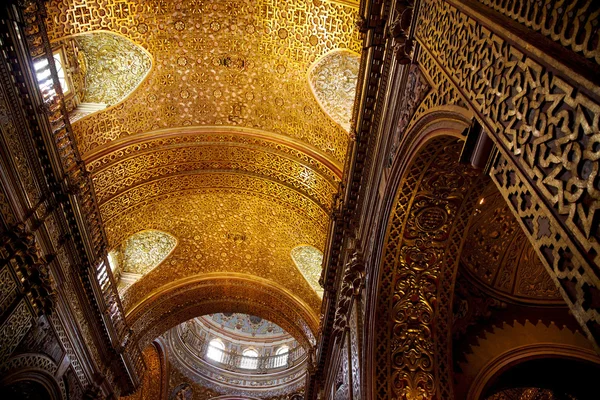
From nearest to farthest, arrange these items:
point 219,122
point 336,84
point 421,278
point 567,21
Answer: point 567,21
point 421,278
point 336,84
point 219,122

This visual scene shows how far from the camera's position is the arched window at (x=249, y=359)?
1952 cm

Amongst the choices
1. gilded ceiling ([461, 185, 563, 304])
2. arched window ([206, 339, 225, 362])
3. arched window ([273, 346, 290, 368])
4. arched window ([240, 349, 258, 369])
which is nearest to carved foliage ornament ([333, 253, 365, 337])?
gilded ceiling ([461, 185, 563, 304])

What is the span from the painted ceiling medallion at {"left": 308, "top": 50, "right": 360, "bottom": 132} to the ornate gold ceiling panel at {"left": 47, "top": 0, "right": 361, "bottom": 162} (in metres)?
0.15

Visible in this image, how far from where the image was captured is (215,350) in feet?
64.0

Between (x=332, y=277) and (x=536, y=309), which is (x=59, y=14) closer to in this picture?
(x=332, y=277)

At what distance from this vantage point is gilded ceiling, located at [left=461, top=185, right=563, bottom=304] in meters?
5.23

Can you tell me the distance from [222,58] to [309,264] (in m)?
5.19

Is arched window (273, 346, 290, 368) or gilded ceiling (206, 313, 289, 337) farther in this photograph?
gilded ceiling (206, 313, 289, 337)

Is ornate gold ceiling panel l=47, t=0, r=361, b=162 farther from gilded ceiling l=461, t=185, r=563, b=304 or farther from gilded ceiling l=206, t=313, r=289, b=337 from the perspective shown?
gilded ceiling l=206, t=313, r=289, b=337

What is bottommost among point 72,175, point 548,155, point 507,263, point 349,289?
point 548,155

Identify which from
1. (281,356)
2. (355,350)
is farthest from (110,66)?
(281,356)

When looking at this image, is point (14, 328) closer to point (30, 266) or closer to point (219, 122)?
point (30, 266)

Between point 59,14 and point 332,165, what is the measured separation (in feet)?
15.7

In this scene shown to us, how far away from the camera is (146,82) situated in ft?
24.1
